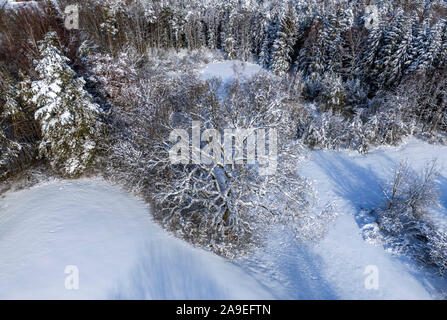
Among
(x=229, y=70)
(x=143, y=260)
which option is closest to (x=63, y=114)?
(x=143, y=260)

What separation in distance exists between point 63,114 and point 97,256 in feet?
27.1

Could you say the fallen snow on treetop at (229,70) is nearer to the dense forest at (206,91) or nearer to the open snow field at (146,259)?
the dense forest at (206,91)

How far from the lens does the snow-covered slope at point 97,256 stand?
9.38 meters

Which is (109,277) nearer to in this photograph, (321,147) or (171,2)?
(321,147)

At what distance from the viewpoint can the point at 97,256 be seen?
34.7ft

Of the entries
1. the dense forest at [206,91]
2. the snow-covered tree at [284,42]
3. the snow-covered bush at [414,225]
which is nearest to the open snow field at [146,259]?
the snow-covered bush at [414,225]

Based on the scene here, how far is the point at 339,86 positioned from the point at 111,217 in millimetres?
25461

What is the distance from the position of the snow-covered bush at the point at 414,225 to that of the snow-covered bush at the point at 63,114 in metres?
19.7

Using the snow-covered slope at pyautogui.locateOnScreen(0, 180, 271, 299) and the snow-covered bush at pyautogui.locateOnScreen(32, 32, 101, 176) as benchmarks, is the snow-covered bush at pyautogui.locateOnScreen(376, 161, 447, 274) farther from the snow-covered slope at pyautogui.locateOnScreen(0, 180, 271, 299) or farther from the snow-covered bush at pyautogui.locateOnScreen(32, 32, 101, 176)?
the snow-covered bush at pyautogui.locateOnScreen(32, 32, 101, 176)

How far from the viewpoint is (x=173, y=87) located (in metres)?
23.9

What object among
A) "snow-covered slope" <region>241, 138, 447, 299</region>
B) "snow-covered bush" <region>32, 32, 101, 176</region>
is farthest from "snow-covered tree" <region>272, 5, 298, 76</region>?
"snow-covered bush" <region>32, 32, 101, 176</region>

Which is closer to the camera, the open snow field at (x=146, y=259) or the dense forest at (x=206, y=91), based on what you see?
the open snow field at (x=146, y=259)

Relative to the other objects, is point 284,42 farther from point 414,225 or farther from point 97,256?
point 97,256
